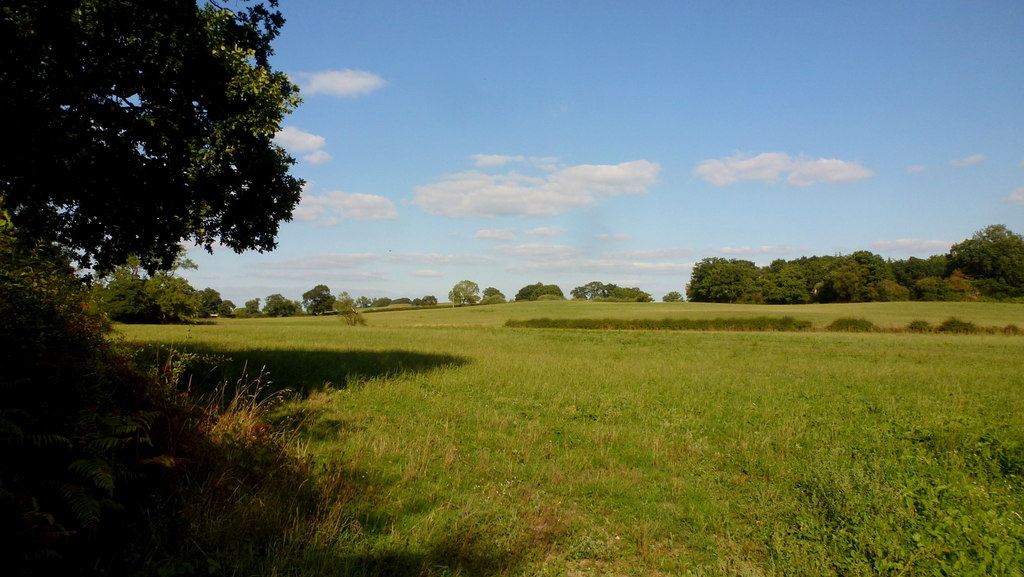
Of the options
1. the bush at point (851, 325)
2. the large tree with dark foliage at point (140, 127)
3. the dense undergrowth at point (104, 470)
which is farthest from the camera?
the bush at point (851, 325)

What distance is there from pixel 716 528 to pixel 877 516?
207 cm

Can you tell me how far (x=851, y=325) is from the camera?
50594 millimetres

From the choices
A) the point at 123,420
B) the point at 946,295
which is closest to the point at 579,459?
the point at 123,420

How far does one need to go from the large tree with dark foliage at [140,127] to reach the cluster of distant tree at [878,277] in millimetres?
121953

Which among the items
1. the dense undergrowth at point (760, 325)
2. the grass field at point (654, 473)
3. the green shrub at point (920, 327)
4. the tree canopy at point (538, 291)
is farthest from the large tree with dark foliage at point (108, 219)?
the tree canopy at point (538, 291)

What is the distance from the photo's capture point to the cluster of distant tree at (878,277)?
96.8 m

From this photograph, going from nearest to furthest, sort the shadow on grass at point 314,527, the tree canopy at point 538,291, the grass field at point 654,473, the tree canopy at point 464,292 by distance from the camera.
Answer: the shadow on grass at point 314,527 < the grass field at point 654,473 < the tree canopy at point 464,292 < the tree canopy at point 538,291

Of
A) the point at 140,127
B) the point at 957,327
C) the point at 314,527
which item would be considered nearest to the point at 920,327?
the point at 957,327

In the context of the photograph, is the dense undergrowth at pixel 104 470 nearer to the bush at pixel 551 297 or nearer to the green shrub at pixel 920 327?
the green shrub at pixel 920 327

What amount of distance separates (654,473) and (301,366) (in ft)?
42.2

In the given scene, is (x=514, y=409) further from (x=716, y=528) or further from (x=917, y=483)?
(x=917, y=483)

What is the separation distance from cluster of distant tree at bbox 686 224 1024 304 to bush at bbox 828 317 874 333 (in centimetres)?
6473

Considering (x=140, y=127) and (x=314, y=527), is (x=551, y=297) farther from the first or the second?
(x=314, y=527)

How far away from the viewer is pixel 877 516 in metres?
6.29
